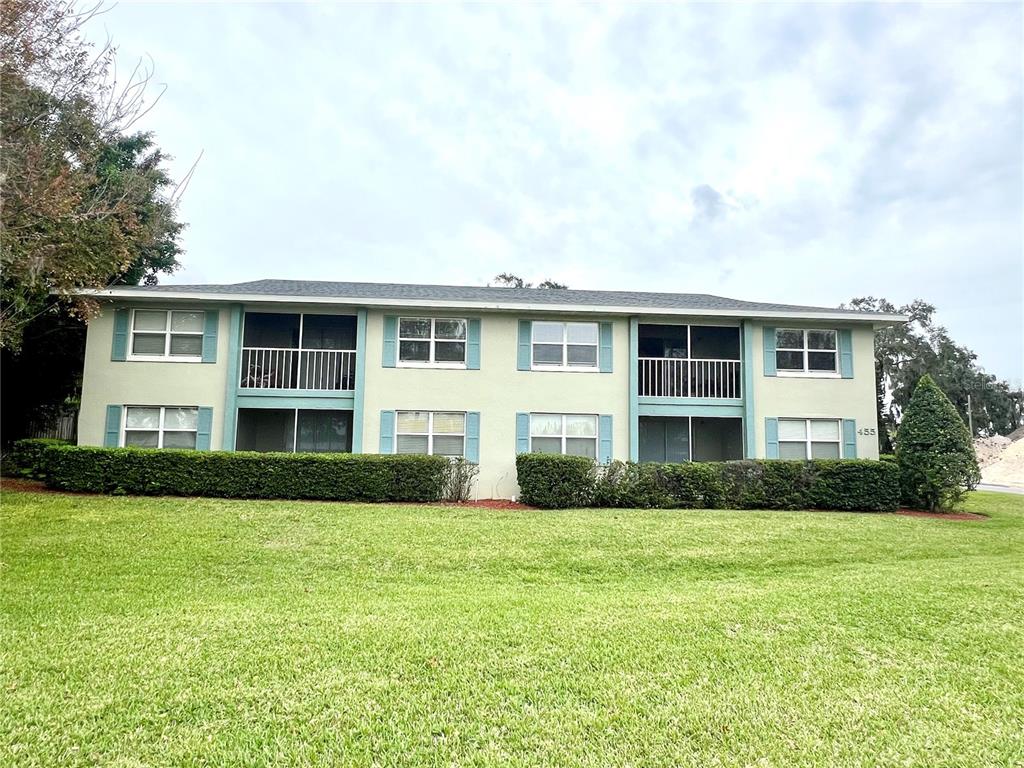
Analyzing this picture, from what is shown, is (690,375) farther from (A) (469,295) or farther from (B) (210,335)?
(B) (210,335)

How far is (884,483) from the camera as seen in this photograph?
43.2 ft

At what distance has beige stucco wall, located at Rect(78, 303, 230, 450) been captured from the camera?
46.3ft

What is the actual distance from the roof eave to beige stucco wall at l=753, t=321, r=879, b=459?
0.88m

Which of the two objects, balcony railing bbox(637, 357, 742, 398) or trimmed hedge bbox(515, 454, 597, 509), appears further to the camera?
balcony railing bbox(637, 357, 742, 398)

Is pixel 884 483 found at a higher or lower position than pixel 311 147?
lower

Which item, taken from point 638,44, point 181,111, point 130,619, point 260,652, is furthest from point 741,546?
point 181,111

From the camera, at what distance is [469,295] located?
16281mm

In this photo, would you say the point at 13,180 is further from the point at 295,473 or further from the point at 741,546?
the point at 741,546

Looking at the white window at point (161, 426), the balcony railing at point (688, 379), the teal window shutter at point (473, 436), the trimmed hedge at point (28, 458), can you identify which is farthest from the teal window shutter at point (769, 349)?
the trimmed hedge at point (28, 458)

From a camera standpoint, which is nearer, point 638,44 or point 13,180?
point 13,180

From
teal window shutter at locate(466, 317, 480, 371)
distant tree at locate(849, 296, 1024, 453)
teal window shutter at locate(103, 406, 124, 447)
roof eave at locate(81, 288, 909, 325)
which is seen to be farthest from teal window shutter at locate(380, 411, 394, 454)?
distant tree at locate(849, 296, 1024, 453)

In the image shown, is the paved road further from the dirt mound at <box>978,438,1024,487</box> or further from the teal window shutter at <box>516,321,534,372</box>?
the teal window shutter at <box>516,321,534,372</box>

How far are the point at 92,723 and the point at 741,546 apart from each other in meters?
8.32

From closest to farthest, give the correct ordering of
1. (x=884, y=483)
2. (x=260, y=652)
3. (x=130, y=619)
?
(x=260, y=652) → (x=130, y=619) → (x=884, y=483)
